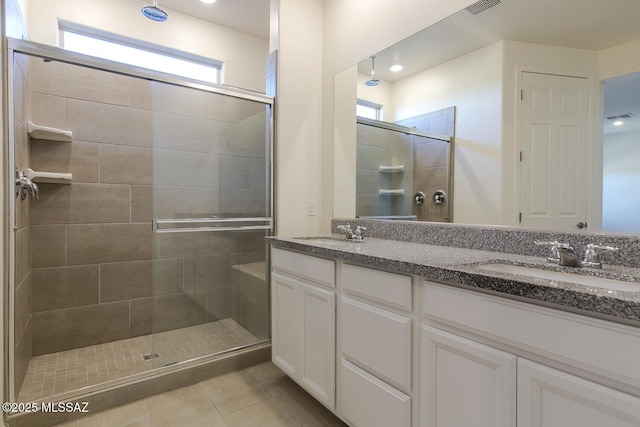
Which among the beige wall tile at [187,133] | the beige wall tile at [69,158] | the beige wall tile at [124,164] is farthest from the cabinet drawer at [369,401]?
the beige wall tile at [69,158]

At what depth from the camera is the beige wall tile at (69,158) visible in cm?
235

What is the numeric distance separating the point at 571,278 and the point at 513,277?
0.34 m

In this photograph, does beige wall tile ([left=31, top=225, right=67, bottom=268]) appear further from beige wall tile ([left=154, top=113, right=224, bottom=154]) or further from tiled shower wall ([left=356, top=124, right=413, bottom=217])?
tiled shower wall ([left=356, top=124, right=413, bottom=217])

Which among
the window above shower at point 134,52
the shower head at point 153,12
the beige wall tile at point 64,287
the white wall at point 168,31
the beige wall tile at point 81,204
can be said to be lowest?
the beige wall tile at point 64,287

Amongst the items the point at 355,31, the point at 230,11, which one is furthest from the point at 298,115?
the point at 230,11

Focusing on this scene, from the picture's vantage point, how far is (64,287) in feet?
8.13

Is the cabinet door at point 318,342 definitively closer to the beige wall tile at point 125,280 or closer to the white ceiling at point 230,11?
the beige wall tile at point 125,280

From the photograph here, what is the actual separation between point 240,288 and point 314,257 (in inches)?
40.3

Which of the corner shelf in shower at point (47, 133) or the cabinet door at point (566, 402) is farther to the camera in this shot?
the corner shelf in shower at point (47, 133)

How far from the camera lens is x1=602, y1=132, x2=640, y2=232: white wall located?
117 cm

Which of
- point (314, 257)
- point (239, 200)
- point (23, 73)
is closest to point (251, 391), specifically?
point (314, 257)

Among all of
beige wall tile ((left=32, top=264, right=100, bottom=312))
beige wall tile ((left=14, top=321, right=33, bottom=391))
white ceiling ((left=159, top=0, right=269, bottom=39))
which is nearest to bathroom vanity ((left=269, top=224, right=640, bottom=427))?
beige wall tile ((left=14, top=321, right=33, bottom=391))

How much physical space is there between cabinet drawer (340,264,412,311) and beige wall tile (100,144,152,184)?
6.75 ft

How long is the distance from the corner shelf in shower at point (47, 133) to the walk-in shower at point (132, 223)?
0.04ft
